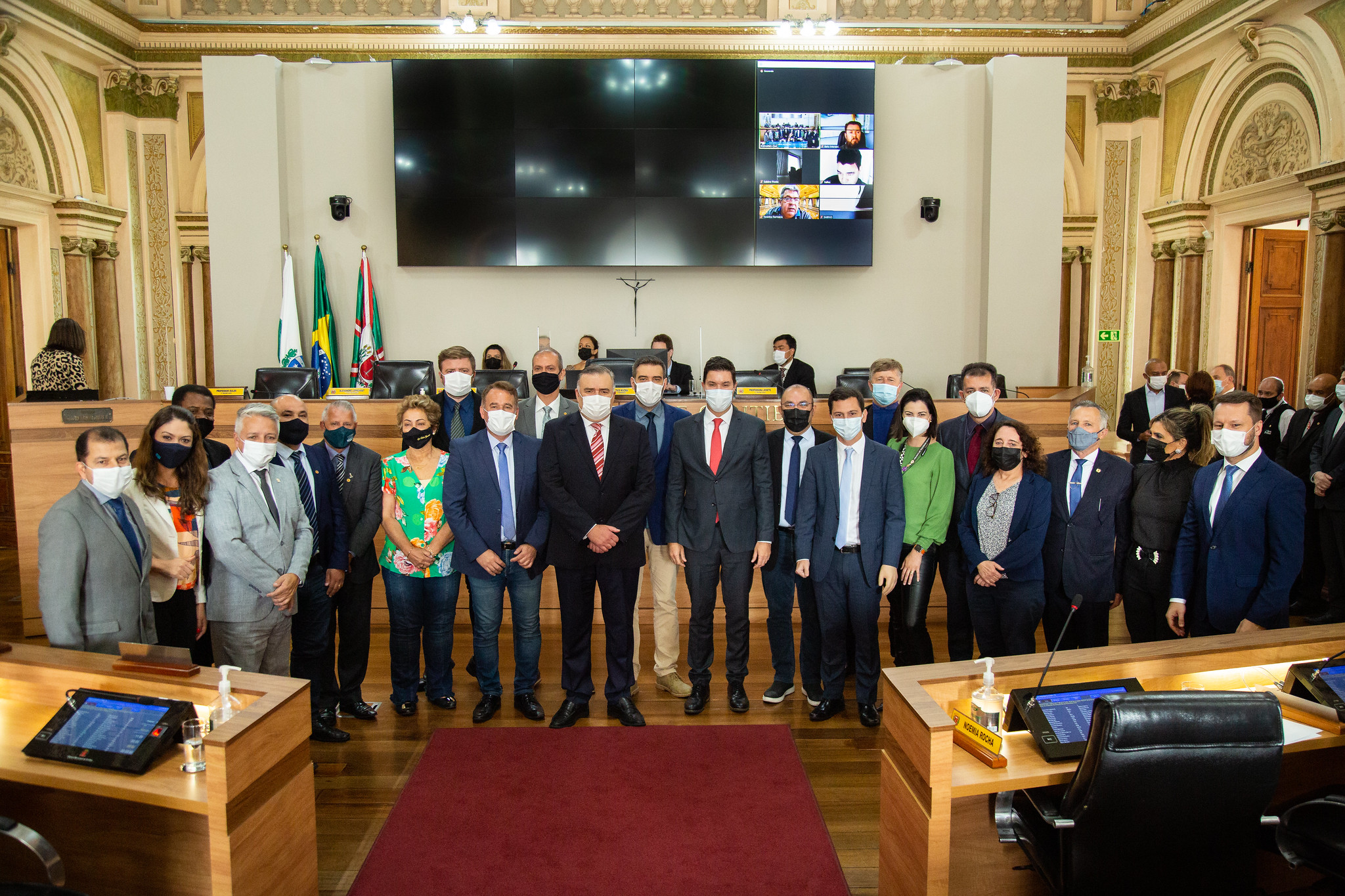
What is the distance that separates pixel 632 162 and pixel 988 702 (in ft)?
20.7

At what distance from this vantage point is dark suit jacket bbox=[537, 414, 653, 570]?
11.6ft

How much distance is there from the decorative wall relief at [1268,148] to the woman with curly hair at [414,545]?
8657 millimetres

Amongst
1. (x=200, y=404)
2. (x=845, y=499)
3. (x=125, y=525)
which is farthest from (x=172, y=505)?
(x=845, y=499)

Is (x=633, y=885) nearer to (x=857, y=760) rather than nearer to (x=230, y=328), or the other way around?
(x=857, y=760)

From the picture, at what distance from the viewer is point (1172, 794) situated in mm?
1723

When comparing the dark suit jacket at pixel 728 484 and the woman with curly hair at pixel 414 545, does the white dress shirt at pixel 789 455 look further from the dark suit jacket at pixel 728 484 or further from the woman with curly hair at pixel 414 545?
the woman with curly hair at pixel 414 545

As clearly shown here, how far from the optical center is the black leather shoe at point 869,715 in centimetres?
363

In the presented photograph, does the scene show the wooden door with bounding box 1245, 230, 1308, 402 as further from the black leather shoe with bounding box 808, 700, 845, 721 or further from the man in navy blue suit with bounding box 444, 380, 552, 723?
the man in navy blue suit with bounding box 444, 380, 552, 723

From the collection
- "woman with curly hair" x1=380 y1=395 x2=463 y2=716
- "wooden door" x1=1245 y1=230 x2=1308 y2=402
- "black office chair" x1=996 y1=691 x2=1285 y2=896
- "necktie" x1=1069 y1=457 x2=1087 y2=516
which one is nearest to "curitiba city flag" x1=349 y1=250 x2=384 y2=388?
"woman with curly hair" x1=380 y1=395 x2=463 y2=716

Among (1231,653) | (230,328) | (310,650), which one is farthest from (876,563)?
(230,328)

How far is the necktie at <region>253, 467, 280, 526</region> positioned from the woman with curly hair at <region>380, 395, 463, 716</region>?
507mm

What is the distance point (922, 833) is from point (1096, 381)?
10007 millimetres

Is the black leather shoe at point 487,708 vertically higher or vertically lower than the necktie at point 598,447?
lower

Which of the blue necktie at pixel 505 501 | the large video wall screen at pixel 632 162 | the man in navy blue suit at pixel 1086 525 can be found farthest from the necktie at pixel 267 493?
the large video wall screen at pixel 632 162
